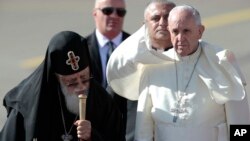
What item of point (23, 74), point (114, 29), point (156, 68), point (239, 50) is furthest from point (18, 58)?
point (156, 68)

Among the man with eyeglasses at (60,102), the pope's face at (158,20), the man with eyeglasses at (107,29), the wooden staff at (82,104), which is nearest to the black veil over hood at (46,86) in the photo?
the man with eyeglasses at (60,102)

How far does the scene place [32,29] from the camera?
45.4ft

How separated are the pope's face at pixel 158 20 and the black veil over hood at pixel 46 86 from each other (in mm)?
782

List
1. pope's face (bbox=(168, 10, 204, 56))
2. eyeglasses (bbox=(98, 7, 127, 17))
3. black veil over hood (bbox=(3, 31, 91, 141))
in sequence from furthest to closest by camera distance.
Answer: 1. eyeglasses (bbox=(98, 7, 127, 17))
2. pope's face (bbox=(168, 10, 204, 56))
3. black veil over hood (bbox=(3, 31, 91, 141))

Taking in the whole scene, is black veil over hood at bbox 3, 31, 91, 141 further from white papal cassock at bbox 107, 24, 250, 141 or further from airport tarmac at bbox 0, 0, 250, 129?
airport tarmac at bbox 0, 0, 250, 129

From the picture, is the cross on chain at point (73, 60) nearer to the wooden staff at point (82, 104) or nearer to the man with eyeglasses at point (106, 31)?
the wooden staff at point (82, 104)

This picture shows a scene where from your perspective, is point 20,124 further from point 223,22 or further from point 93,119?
point 223,22

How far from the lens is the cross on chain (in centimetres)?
593

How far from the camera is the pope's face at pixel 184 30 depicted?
19.7 ft

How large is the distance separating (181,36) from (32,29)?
805 cm

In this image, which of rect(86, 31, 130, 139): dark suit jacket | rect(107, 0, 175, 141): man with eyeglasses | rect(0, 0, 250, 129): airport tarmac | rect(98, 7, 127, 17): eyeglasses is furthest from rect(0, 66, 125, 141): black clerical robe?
rect(0, 0, 250, 129): airport tarmac

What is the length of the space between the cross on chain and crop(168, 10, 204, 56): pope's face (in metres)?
0.66

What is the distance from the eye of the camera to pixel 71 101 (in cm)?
602

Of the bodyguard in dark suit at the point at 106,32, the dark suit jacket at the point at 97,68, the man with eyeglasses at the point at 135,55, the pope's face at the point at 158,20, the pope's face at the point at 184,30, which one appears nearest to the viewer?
the pope's face at the point at 184,30
